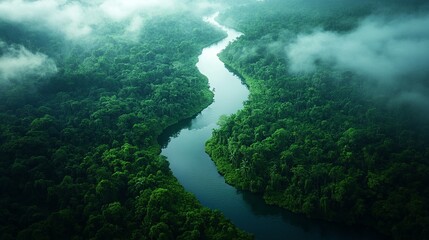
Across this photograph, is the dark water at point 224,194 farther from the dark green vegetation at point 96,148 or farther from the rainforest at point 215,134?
the dark green vegetation at point 96,148

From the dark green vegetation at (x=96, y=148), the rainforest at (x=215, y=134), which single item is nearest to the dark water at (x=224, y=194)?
the rainforest at (x=215, y=134)

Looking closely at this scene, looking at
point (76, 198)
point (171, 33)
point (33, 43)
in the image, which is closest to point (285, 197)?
point (76, 198)

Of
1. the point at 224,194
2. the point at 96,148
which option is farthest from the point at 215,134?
the point at 96,148

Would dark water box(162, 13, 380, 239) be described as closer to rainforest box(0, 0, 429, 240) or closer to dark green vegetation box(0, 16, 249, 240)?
rainforest box(0, 0, 429, 240)

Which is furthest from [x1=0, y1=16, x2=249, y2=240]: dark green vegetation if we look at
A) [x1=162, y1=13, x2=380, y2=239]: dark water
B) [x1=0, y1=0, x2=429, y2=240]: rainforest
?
[x1=162, y1=13, x2=380, y2=239]: dark water

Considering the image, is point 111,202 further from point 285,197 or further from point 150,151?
point 285,197
